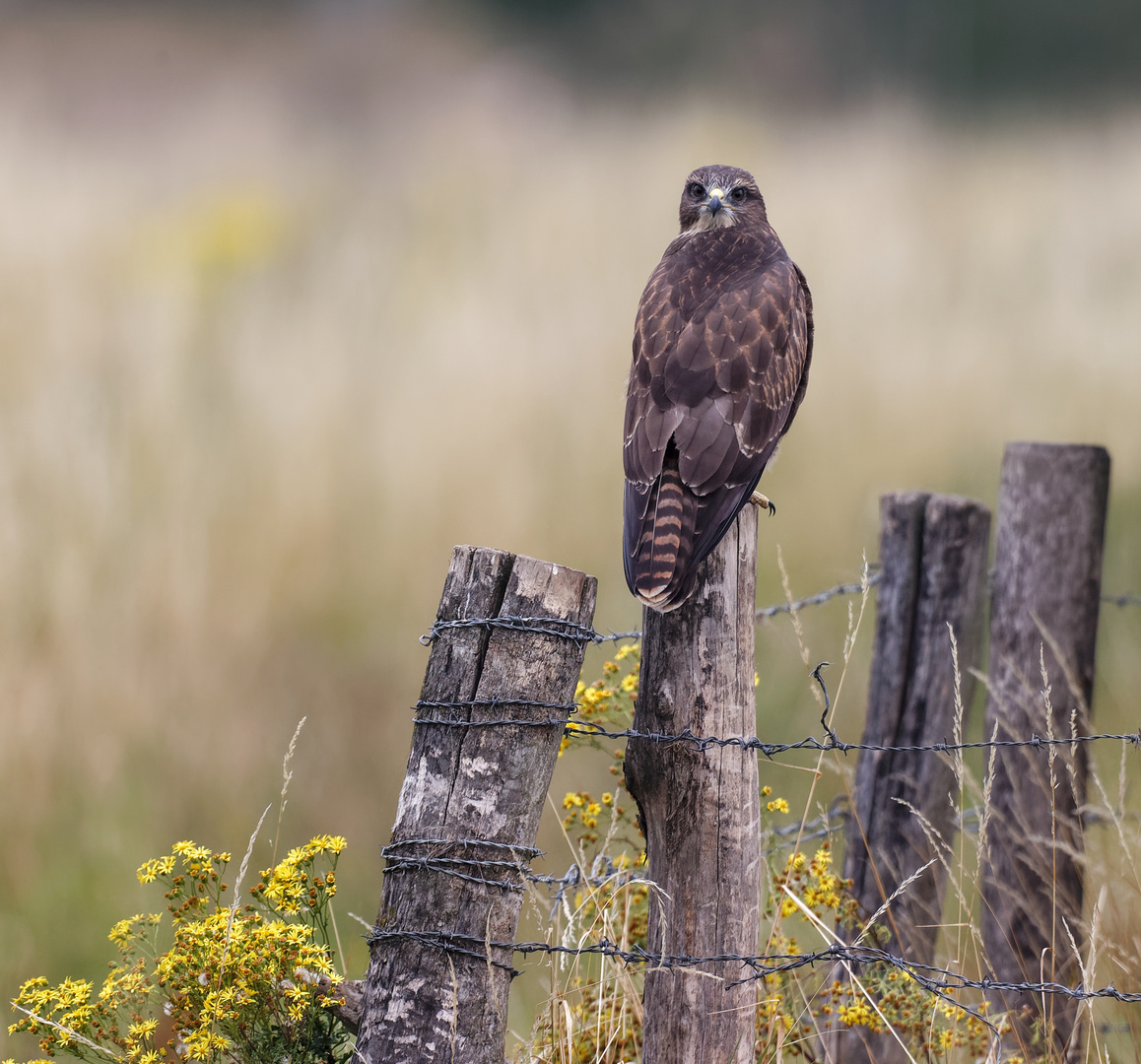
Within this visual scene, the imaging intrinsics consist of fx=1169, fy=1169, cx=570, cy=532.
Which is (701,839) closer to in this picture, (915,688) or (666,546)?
(666,546)

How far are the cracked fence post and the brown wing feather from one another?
10.1 inches

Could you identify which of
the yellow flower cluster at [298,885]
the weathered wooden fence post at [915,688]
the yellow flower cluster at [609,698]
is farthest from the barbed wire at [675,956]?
the weathered wooden fence post at [915,688]

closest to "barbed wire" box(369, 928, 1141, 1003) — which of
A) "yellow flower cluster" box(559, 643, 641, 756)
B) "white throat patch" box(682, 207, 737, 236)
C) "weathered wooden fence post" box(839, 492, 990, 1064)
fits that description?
"yellow flower cluster" box(559, 643, 641, 756)

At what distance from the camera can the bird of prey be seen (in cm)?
231

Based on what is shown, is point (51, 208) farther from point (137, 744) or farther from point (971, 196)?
point (971, 196)

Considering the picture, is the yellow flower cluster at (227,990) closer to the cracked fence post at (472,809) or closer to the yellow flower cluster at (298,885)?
the yellow flower cluster at (298,885)

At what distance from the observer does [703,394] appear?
2676 mm

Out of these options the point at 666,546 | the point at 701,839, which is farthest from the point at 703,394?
the point at 701,839

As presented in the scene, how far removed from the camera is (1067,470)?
3.19m

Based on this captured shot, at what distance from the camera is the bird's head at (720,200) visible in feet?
11.7

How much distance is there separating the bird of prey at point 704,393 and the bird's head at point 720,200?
0.81 feet

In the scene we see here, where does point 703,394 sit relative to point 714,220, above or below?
below

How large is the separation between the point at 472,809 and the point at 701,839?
444 millimetres

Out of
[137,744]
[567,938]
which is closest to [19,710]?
[137,744]
